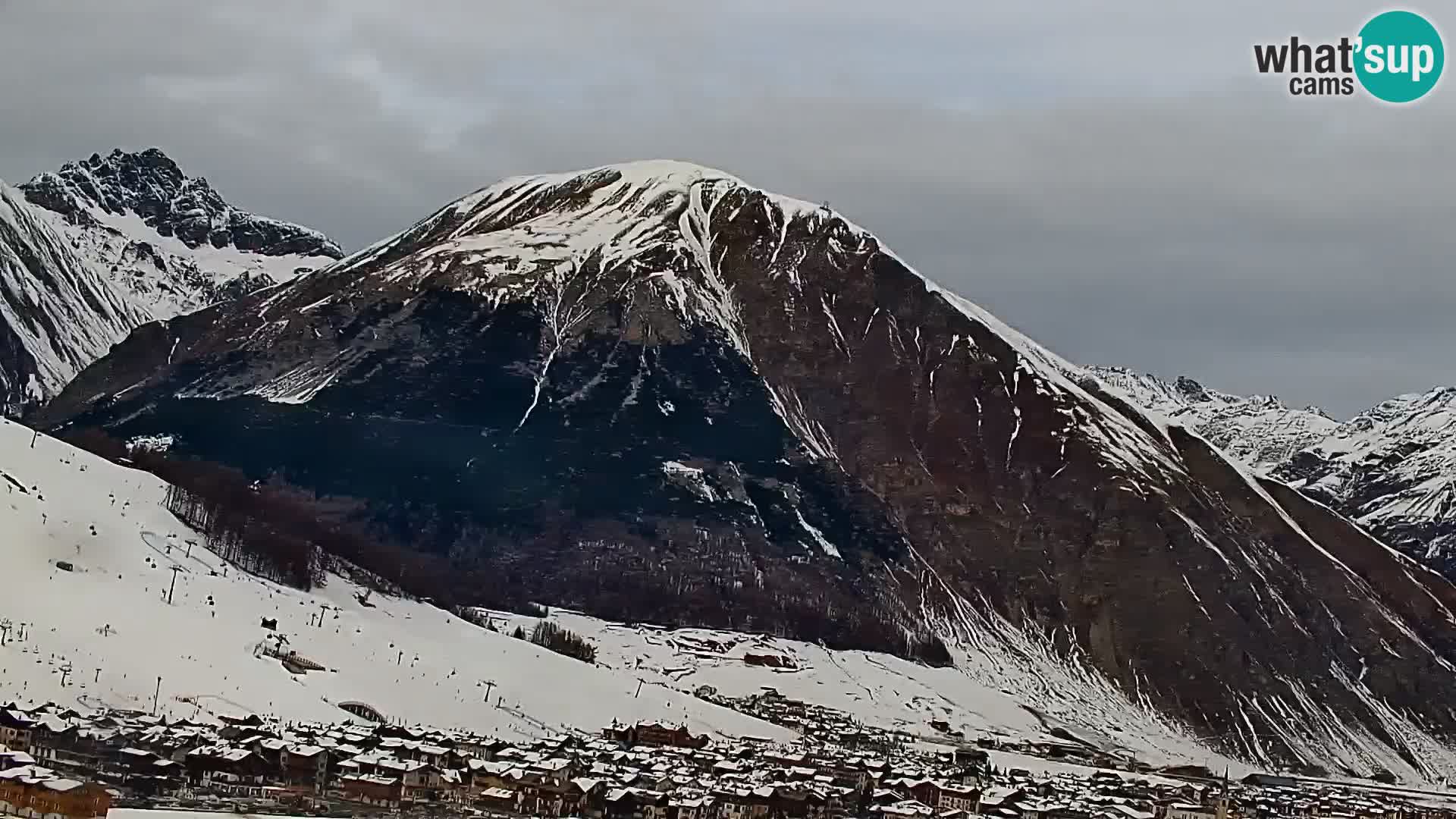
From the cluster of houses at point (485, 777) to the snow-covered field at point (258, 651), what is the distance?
15.9ft

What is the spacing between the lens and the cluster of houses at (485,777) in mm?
64188

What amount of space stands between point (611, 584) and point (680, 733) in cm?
7385

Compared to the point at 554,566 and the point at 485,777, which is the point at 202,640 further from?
the point at 554,566

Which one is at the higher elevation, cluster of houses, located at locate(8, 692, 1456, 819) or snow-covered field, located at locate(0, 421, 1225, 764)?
snow-covered field, located at locate(0, 421, 1225, 764)

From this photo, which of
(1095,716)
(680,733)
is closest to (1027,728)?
(1095,716)

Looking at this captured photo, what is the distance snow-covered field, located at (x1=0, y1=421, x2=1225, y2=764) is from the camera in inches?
3334

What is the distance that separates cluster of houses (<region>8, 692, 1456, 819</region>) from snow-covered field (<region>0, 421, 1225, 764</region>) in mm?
4843

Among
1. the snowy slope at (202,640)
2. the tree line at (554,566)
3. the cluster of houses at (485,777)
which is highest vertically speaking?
the tree line at (554,566)

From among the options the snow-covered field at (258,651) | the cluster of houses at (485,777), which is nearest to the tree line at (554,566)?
the snow-covered field at (258,651)

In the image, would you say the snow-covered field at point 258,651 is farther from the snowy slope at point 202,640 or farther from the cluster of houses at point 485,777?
the cluster of houses at point 485,777

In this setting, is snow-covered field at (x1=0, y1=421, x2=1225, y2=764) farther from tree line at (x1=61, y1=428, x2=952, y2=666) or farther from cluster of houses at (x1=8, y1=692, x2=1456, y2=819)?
tree line at (x1=61, y1=428, x2=952, y2=666)

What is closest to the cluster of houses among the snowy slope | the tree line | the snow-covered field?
the snowy slope

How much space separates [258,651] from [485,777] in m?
26.1

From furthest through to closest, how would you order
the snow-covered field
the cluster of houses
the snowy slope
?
the snow-covered field
the snowy slope
the cluster of houses
